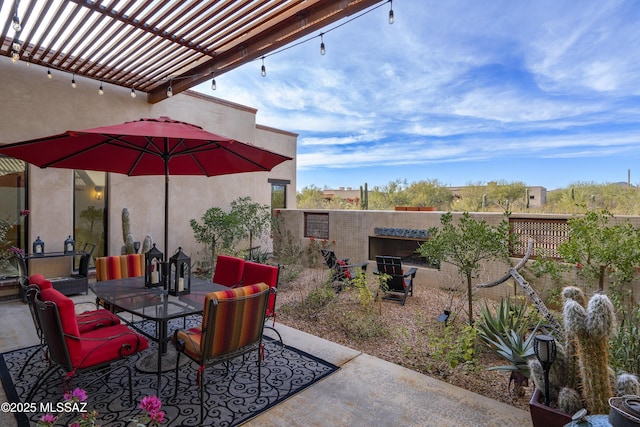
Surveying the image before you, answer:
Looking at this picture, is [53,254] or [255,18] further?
[53,254]

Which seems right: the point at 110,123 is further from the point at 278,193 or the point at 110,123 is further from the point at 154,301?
the point at 278,193

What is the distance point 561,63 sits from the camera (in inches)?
636

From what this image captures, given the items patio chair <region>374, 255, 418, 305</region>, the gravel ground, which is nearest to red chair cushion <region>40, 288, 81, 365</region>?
the gravel ground

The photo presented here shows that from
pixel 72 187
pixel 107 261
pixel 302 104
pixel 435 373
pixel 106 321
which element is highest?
pixel 302 104

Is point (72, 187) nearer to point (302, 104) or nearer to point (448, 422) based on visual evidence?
point (448, 422)

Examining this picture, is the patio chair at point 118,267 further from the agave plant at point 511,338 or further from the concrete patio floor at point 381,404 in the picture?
the agave plant at point 511,338

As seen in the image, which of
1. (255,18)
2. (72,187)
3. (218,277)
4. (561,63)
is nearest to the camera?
(255,18)

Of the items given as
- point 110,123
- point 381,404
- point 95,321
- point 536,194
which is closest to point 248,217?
point 110,123

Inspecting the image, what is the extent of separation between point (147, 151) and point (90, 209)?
4136 millimetres

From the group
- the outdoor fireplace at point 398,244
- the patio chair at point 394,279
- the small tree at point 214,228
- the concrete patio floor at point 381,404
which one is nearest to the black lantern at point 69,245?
the small tree at point 214,228

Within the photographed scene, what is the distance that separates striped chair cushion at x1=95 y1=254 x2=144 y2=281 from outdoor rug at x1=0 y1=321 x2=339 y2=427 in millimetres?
1041

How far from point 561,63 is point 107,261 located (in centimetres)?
2000

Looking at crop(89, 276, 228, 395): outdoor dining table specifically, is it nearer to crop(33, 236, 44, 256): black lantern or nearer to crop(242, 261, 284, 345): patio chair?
crop(242, 261, 284, 345): patio chair

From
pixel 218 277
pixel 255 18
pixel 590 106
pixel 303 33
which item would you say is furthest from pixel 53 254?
pixel 590 106
